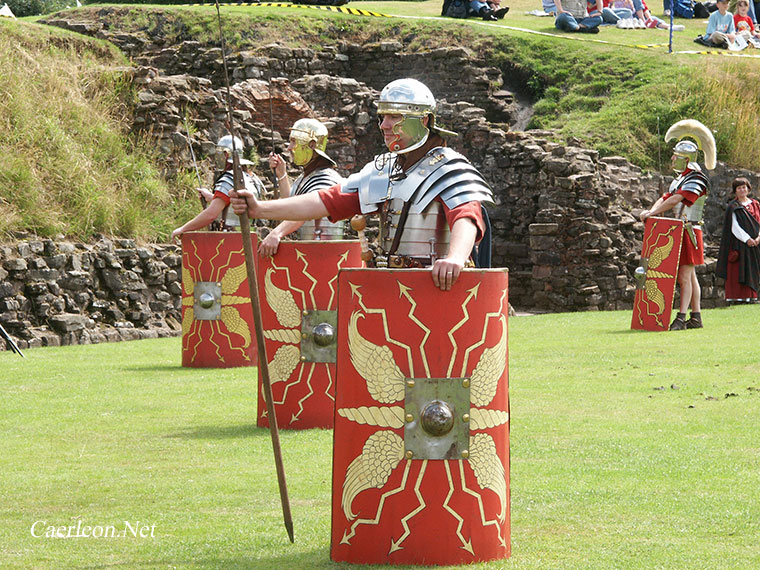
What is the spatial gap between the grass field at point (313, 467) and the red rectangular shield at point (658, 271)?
1898 mm

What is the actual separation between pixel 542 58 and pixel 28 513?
21122 mm

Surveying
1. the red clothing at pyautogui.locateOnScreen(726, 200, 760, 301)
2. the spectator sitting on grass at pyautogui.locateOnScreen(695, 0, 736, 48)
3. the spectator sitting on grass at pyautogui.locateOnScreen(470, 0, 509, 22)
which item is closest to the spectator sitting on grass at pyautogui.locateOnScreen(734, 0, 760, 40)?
the spectator sitting on grass at pyautogui.locateOnScreen(695, 0, 736, 48)

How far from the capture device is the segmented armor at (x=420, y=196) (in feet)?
14.0

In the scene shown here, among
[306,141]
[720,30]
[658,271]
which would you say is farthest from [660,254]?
[720,30]

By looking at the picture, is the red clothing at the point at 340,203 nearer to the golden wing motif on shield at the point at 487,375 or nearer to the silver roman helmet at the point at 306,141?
the golden wing motif on shield at the point at 487,375

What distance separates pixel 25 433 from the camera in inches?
264

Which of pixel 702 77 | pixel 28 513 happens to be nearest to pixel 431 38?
pixel 702 77

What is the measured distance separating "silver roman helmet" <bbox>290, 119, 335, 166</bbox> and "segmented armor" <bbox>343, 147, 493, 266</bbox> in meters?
3.84

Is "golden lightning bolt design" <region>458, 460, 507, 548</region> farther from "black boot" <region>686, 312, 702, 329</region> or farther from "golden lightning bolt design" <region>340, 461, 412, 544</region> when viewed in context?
"black boot" <region>686, 312, 702, 329</region>

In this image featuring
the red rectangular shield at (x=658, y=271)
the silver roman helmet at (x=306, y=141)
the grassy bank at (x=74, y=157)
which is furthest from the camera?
the grassy bank at (x=74, y=157)

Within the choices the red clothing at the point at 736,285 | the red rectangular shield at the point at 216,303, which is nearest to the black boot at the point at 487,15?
the red clothing at the point at 736,285

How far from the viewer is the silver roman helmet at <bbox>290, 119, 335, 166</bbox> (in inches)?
324

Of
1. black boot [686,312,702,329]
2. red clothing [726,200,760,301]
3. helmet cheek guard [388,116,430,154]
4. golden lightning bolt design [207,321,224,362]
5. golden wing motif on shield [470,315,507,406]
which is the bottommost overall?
red clothing [726,200,760,301]

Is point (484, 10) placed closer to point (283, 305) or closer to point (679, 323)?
point (679, 323)
